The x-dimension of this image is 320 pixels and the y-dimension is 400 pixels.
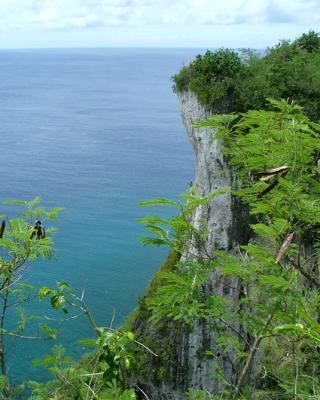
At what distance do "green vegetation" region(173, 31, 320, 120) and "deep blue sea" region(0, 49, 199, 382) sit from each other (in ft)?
9.69

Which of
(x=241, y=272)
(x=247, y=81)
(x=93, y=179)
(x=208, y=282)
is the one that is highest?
(x=247, y=81)

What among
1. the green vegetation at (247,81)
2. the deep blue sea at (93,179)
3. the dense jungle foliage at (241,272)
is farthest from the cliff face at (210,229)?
the dense jungle foliage at (241,272)

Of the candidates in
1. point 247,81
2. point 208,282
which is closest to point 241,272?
point 208,282

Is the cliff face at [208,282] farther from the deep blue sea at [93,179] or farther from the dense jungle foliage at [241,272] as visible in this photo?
the dense jungle foliage at [241,272]

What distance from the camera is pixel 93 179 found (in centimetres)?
6150

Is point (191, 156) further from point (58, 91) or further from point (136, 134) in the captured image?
point (58, 91)

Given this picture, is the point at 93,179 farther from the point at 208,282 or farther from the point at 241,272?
the point at 241,272

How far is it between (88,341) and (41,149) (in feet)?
227

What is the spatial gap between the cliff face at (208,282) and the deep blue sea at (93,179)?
406 cm

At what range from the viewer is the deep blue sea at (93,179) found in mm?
36875

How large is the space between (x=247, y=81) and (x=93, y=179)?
40.4 meters

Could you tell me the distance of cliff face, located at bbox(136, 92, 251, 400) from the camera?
22.1m

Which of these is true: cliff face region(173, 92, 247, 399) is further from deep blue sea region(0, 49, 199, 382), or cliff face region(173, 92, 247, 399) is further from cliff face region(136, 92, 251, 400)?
deep blue sea region(0, 49, 199, 382)

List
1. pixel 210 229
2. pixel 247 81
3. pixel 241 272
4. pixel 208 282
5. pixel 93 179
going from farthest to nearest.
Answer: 1. pixel 93 179
2. pixel 247 81
3. pixel 210 229
4. pixel 208 282
5. pixel 241 272
